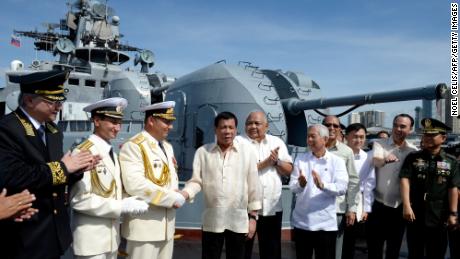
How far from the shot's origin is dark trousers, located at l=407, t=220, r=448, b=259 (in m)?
3.56

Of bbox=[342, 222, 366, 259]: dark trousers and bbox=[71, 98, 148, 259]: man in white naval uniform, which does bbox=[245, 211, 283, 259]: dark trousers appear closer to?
bbox=[342, 222, 366, 259]: dark trousers

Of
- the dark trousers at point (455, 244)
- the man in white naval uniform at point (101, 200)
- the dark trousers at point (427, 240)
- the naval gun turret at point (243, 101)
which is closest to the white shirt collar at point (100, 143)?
the man in white naval uniform at point (101, 200)

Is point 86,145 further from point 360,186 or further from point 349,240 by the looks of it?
point 349,240

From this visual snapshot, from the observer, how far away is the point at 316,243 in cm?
337

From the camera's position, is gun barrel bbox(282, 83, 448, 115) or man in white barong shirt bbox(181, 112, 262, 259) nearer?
man in white barong shirt bbox(181, 112, 262, 259)

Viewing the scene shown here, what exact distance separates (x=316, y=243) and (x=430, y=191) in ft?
3.80

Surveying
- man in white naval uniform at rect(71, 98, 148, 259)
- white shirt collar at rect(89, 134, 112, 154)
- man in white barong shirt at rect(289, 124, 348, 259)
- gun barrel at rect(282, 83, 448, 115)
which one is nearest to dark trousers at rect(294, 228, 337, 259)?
man in white barong shirt at rect(289, 124, 348, 259)

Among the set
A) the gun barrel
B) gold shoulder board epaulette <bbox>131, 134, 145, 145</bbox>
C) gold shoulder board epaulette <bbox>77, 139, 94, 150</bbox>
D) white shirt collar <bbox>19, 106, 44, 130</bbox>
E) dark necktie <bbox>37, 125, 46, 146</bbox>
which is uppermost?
the gun barrel

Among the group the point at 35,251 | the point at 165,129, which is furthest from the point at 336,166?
the point at 35,251

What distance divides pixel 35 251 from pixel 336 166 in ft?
7.81

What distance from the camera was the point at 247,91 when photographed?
6.64m

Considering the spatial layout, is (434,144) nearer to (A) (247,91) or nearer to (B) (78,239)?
(B) (78,239)

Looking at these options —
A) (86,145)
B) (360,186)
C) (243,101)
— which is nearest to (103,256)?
(86,145)

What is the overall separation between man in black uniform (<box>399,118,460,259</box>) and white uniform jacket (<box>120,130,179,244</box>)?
7.14 feet
